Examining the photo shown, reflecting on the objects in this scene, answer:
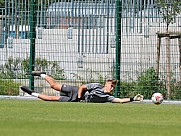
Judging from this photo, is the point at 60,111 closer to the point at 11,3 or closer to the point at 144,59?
the point at 144,59

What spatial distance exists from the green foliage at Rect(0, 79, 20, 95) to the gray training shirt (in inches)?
136

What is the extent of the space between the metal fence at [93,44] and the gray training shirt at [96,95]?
2288mm

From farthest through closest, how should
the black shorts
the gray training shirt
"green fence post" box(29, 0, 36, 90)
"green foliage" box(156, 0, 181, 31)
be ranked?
"green fence post" box(29, 0, 36, 90) < "green foliage" box(156, 0, 181, 31) < the black shorts < the gray training shirt

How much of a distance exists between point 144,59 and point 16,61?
11.5ft

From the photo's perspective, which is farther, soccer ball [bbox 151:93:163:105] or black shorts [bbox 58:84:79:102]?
black shorts [bbox 58:84:79:102]

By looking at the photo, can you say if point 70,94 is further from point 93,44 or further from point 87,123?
point 87,123

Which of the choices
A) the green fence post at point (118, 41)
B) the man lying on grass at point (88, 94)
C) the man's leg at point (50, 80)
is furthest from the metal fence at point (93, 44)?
the man lying on grass at point (88, 94)

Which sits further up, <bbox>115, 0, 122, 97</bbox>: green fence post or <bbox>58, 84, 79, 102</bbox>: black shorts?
<bbox>115, 0, 122, 97</bbox>: green fence post

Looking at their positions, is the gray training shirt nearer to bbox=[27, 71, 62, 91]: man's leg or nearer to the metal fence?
bbox=[27, 71, 62, 91]: man's leg

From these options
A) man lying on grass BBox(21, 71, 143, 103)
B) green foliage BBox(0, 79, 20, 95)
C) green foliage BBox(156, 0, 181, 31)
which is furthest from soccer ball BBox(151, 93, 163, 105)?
green foliage BBox(0, 79, 20, 95)

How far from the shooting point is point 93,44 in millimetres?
19312

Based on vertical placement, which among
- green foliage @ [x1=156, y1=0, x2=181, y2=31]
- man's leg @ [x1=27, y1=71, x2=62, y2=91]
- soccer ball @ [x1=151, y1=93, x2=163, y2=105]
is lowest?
soccer ball @ [x1=151, y1=93, x2=163, y2=105]

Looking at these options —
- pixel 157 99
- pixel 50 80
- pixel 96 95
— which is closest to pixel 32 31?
pixel 50 80

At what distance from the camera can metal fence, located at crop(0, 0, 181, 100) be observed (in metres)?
18.8
